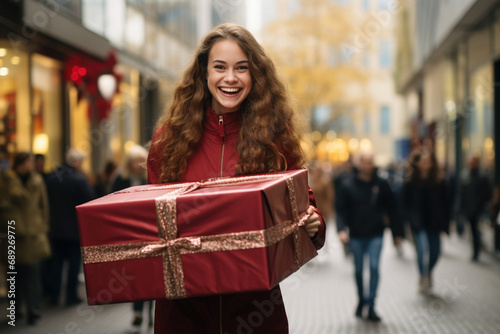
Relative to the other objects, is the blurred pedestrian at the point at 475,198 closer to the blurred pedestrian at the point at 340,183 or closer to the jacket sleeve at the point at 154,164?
the blurred pedestrian at the point at 340,183

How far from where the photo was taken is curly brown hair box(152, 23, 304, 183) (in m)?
2.95

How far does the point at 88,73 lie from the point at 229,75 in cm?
1211

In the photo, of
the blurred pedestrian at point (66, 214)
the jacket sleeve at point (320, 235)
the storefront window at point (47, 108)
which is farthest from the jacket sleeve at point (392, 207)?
the storefront window at point (47, 108)

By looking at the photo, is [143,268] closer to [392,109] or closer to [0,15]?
[0,15]

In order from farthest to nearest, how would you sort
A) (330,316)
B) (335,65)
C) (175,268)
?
(335,65), (330,316), (175,268)

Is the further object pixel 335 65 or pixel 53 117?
pixel 335 65

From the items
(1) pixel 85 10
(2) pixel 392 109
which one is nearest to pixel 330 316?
(1) pixel 85 10

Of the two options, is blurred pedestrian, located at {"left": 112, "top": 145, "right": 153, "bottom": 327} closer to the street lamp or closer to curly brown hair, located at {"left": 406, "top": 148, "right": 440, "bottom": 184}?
curly brown hair, located at {"left": 406, "top": 148, "right": 440, "bottom": 184}

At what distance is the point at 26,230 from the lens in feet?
29.7

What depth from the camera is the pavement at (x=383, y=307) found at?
809 centimetres

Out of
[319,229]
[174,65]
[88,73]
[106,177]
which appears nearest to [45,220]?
[106,177]

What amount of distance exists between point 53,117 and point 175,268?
516 inches

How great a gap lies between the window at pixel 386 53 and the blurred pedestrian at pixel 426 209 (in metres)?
45.9

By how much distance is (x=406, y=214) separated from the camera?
1062 cm
